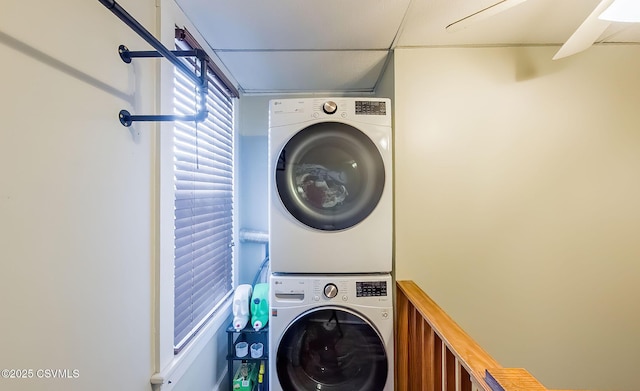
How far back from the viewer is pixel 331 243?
4.60ft

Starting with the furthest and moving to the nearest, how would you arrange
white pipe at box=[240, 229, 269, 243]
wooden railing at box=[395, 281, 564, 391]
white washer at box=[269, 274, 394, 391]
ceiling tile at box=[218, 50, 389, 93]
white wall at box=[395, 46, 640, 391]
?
white pipe at box=[240, 229, 269, 243] → ceiling tile at box=[218, 50, 389, 93] → white wall at box=[395, 46, 640, 391] → white washer at box=[269, 274, 394, 391] → wooden railing at box=[395, 281, 564, 391]

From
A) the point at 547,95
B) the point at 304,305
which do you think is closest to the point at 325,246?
the point at 304,305

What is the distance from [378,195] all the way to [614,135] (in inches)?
56.8

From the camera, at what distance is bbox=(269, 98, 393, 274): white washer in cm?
139

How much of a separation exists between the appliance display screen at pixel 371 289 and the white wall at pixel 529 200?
0.17 m

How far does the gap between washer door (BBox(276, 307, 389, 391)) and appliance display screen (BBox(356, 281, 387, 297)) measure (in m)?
0.12

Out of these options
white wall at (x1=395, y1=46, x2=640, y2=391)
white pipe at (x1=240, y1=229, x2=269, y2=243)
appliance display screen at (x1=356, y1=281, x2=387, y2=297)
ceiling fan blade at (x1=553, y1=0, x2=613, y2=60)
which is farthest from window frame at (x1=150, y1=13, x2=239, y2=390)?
ceiling fan blade at (x1=553, y1=0, x2=613, y2=60)

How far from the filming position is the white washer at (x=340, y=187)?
139 centimetres

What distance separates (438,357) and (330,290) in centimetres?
56

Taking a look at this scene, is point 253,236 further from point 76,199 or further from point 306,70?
point 76,199

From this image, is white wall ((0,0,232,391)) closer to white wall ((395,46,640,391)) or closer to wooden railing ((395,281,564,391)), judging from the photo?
wooden railing ((395,281,564,391))

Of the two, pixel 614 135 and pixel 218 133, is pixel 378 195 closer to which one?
pixel 218 133

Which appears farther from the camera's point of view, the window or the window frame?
the window

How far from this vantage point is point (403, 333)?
4.65ft
